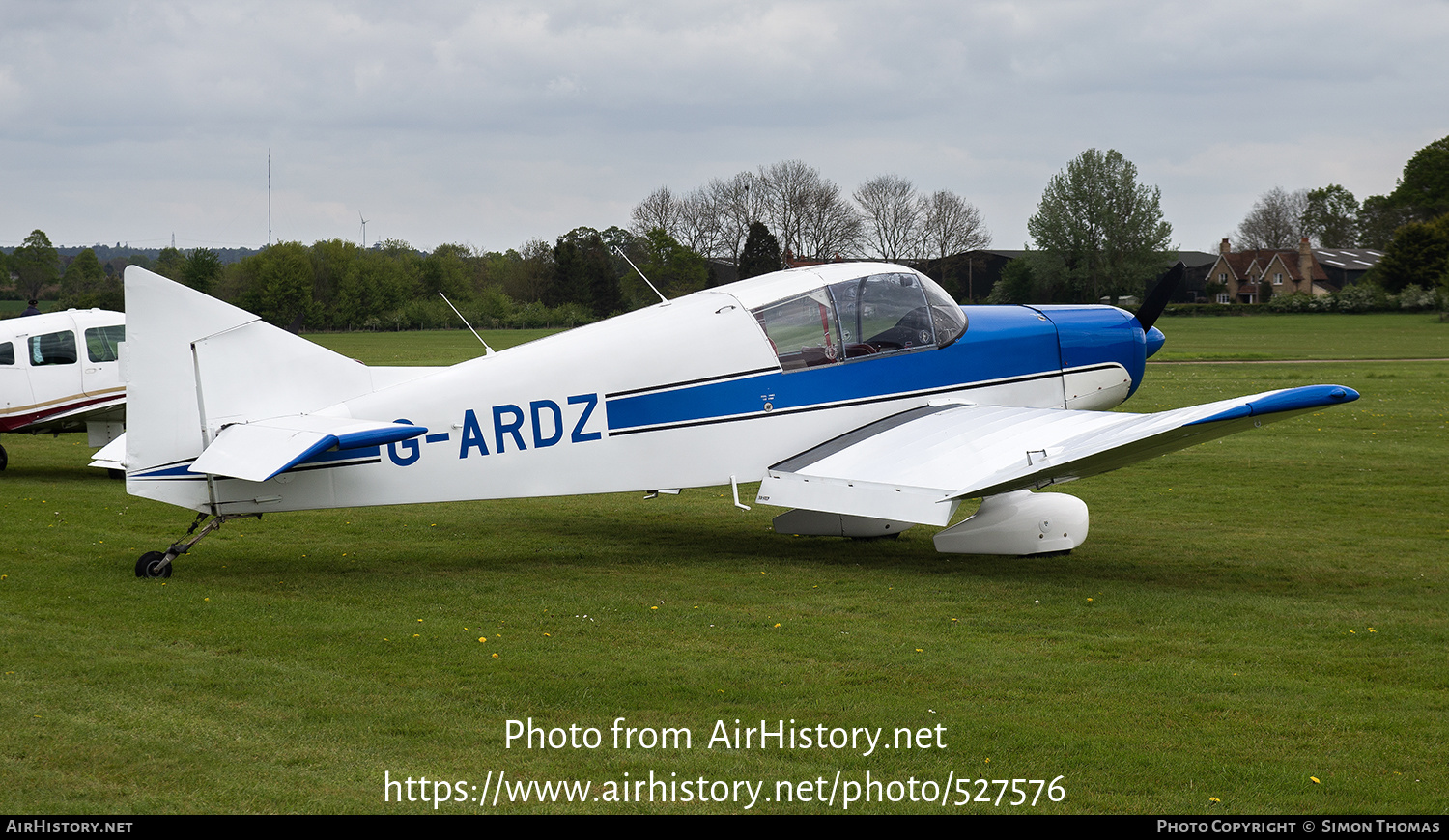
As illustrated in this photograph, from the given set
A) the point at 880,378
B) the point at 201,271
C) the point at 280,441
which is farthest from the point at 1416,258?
the point at 280,441

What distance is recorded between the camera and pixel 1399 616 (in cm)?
684

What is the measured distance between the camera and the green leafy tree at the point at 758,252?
4241cm

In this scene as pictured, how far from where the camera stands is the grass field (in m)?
4.40

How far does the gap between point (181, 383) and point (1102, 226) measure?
257ft

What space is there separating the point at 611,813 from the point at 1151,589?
15.7 ft

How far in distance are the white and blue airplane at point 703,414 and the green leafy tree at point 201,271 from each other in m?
49.0

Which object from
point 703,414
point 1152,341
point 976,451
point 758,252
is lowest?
point 976,451

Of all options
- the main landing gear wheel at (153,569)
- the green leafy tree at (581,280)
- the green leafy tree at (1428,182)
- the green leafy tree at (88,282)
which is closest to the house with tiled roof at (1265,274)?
the green leafy tree at (1428,182)

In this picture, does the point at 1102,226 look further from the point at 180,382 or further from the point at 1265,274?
the point at 180,382

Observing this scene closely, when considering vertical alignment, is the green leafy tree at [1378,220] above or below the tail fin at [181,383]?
above

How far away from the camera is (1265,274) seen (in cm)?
10400

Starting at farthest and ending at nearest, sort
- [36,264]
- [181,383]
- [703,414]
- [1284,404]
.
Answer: [36,264], [703,414], [181,383], [1284,404]

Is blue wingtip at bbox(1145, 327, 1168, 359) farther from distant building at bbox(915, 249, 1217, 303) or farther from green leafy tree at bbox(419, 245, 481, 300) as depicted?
green leafy tree at bbox(419, 245, 481, 300)

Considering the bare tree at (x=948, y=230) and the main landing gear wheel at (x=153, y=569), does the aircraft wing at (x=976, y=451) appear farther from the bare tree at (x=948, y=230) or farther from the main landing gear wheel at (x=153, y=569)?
the bare tree at (x=948, y=230)
